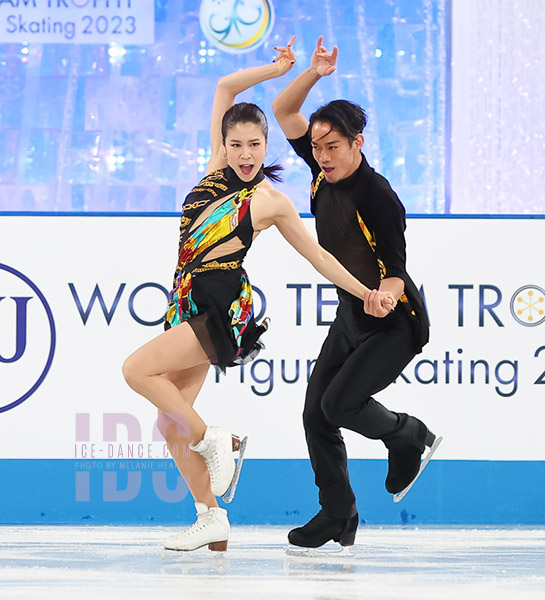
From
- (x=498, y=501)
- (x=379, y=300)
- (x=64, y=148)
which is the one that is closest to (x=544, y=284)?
(x=498, y=501)

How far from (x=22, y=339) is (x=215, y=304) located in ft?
3.88

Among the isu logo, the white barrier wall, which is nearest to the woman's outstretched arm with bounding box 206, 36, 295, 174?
the white barrier wall

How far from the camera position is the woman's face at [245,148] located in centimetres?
305

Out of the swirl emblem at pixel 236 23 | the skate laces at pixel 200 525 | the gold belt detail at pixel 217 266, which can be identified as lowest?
the skate laces at pixel 200 525

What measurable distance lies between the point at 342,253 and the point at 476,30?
2.98 m

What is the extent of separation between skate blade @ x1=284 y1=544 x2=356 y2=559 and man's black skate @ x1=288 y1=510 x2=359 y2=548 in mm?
23

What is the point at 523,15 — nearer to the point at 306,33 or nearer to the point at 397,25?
the point at 397,25

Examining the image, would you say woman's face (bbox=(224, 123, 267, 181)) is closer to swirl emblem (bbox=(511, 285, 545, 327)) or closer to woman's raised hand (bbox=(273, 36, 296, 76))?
woman's raised hand (bbox=(273, 36, 296, 76))

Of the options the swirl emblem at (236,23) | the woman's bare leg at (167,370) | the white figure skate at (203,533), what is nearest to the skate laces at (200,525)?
the white figure skate at (203,533)

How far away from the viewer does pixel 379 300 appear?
3021 mm

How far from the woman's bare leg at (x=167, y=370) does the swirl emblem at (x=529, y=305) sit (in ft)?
5.05

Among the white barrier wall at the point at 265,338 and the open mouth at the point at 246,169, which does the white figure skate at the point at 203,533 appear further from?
the open mouth at the point at 246,169

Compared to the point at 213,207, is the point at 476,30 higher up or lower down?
higher up

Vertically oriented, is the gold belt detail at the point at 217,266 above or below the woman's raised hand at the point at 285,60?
below
